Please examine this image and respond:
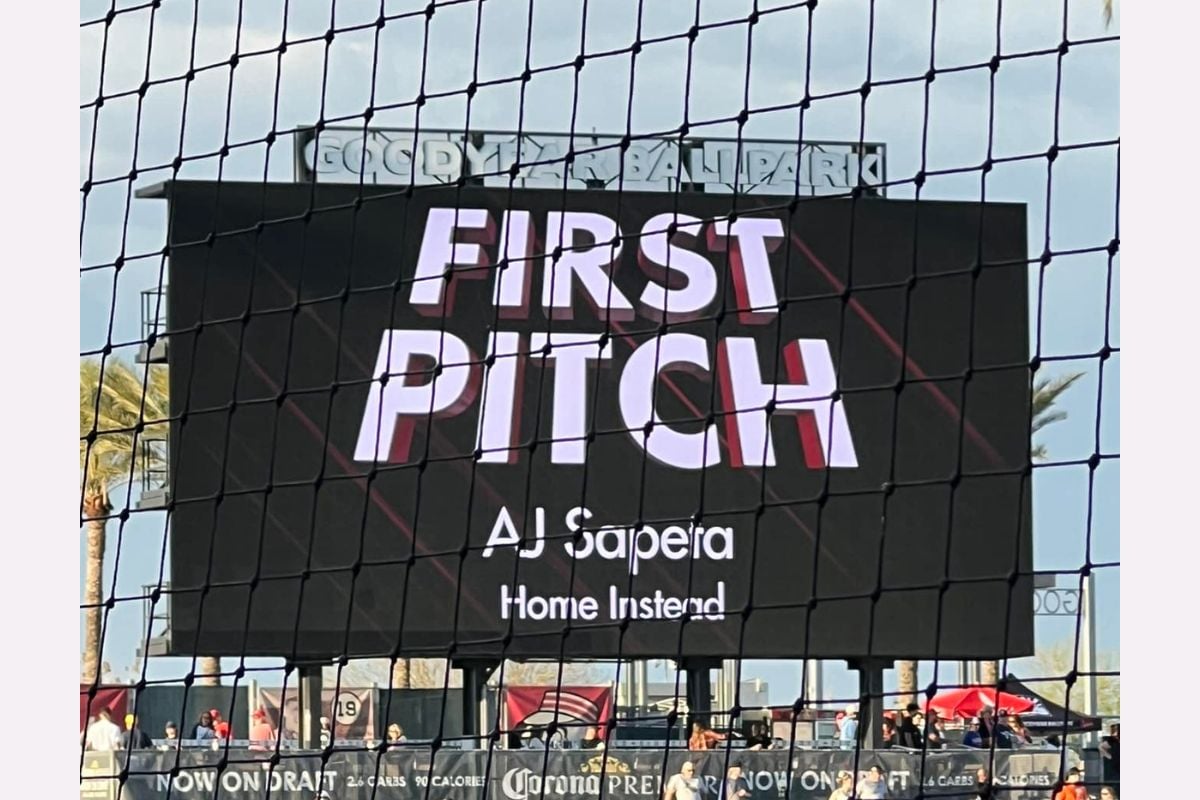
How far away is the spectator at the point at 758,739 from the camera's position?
11219 mm

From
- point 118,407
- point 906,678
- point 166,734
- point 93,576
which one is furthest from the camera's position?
point 93,576

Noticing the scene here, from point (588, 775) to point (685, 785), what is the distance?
63 cm

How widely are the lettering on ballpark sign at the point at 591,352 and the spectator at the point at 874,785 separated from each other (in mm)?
2188

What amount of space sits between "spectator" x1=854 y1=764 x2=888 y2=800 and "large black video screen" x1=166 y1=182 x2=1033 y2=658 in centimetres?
133

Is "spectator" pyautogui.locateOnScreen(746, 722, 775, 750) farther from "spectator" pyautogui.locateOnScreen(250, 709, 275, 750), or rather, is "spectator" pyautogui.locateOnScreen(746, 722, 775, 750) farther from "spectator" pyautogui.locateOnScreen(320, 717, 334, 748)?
"spectator" pyautogui.locateOnScreen(250, 709, 275, 750)

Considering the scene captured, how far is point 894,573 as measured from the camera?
1158 cm

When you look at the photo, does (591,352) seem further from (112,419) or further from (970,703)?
(112,419)

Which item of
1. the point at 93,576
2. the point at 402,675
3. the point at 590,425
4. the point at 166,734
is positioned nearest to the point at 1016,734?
the point at 590,425

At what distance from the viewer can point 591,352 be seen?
457 inches

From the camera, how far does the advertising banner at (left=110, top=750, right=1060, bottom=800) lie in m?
9.28

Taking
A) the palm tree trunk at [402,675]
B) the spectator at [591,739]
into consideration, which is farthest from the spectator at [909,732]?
the palm tree trunk at [402,675]

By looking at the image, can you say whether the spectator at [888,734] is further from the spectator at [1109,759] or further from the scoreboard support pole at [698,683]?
the spectator at [1109,759]
